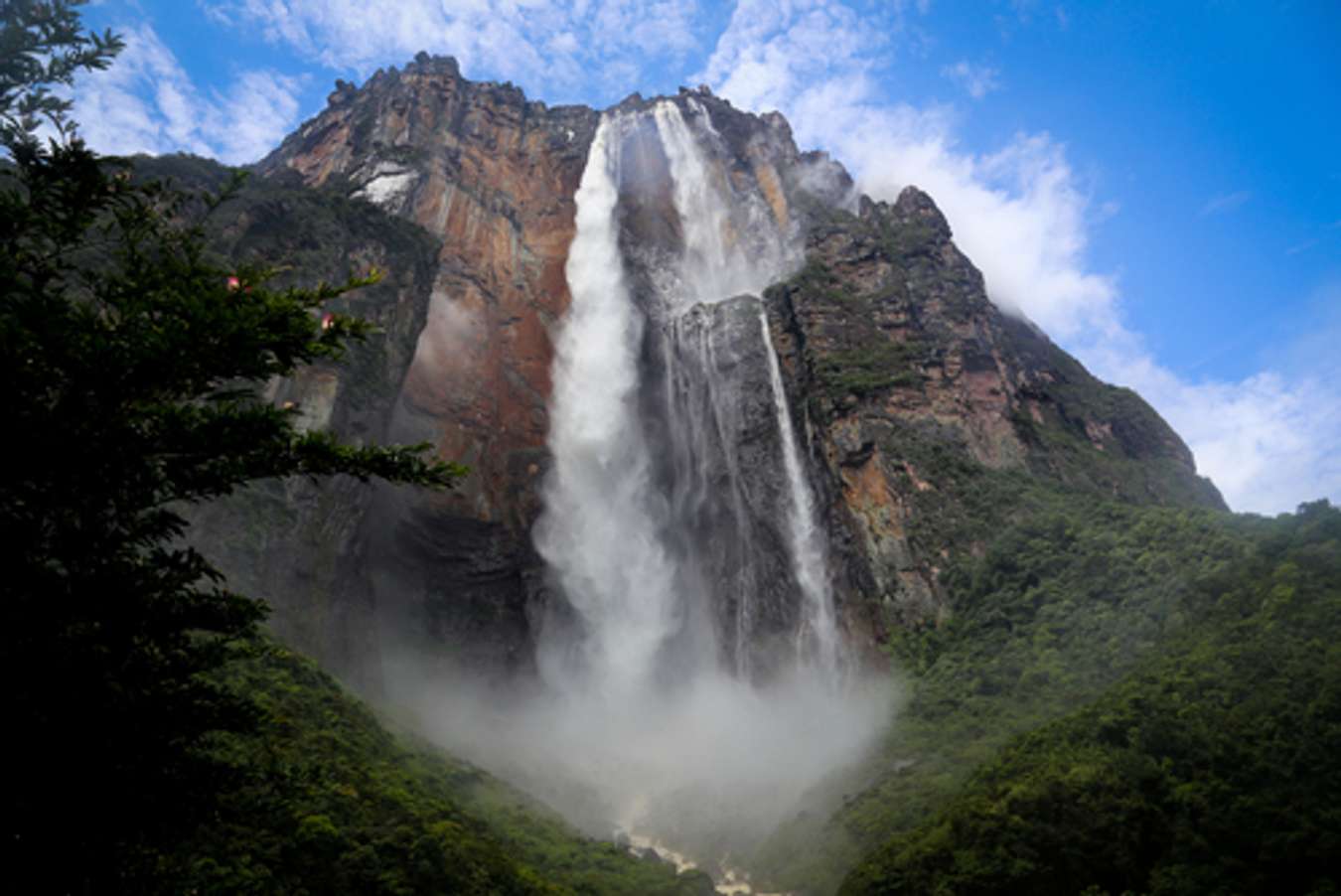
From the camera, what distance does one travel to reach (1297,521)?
16.3 metres

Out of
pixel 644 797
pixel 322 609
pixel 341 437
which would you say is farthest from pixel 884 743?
pixel 341 437

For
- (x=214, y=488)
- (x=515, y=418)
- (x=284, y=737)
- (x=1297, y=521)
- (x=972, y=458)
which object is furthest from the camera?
(x=515, y=418)

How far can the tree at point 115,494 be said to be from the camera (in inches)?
148

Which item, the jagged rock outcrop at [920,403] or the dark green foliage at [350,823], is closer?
the dark green foliage at [350,823]

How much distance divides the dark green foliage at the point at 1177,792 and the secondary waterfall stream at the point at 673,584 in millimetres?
8034

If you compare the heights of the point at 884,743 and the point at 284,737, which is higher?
the point at 884,743

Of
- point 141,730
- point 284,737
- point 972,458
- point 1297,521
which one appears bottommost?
point 141,730

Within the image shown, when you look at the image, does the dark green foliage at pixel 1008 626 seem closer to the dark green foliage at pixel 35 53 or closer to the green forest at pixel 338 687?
the green forest at pixel 338 687

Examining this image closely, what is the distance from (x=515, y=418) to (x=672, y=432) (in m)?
7.07

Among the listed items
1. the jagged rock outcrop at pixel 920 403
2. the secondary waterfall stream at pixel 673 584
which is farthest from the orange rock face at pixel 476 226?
the jagged rock outcrop at pixel 920 403

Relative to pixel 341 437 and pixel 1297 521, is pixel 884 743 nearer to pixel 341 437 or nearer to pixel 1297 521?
pixel 1297 521

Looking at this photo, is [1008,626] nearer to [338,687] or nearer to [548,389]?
[338,687]

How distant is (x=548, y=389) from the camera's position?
34281 mm

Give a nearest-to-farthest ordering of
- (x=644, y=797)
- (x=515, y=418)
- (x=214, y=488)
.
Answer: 1. (x=214, y=488)
2. (x=644, y=797)
3. (x=515, y=418)
